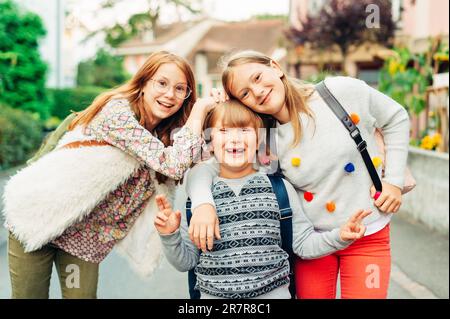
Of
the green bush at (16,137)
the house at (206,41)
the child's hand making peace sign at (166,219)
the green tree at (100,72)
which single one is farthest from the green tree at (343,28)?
the house at (206,41)

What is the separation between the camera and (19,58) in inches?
505

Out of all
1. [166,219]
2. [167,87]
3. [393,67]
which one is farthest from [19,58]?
[166,219]

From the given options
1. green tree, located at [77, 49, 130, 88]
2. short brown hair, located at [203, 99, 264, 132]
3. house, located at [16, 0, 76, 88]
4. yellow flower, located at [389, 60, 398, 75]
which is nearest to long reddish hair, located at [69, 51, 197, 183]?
short brown hair, located at [203, 99, 264, 132]

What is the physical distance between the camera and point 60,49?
22.4 m

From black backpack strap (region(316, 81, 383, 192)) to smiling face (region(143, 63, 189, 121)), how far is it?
0.61 m

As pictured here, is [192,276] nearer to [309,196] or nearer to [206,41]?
[309,196]

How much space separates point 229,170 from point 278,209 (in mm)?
264

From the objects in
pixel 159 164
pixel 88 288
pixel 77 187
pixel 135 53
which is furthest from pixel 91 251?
pixel 135 53

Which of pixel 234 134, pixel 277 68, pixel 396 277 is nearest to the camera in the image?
pixel 234 134

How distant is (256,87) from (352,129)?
428 mm

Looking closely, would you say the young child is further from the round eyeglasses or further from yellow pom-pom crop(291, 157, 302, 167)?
the round eyeglasses

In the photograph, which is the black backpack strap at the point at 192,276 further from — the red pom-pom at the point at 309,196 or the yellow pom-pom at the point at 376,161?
the yellow pom-pom at the point at 376,161

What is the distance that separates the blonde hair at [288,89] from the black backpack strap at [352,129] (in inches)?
2.8

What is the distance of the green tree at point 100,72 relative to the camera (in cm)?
3112
